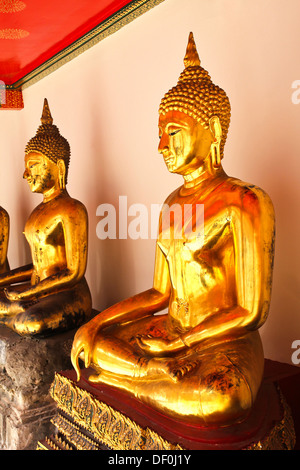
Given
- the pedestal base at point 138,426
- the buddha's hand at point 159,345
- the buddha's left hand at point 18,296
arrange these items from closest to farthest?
the pedestal base at point 138,426, the buddha's hand at point 159,345, the buddha's left hand at point 18,296

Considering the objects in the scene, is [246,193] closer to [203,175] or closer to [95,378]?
[203,175]

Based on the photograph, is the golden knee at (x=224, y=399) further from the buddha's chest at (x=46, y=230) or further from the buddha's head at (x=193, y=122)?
the buddha's chest at (x=46, y=230)

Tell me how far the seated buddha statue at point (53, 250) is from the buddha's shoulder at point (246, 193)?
1.25m

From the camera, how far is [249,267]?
5.59 ft

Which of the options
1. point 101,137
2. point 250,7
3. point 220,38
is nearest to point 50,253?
point 101,137

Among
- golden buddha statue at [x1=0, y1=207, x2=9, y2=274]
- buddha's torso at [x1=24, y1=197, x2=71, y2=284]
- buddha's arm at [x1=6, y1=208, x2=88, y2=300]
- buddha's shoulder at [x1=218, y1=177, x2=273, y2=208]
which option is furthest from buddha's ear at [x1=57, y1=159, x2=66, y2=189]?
buddha's shoulder at [x1=218, y1=177, x2=273, y2=208]

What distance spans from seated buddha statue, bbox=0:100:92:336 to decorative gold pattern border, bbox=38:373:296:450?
67 centimetres

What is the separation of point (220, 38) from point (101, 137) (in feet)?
4.04

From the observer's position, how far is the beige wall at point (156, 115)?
2145 mm

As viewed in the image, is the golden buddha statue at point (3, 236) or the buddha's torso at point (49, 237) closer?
the buddha's torso at point (49, 237)

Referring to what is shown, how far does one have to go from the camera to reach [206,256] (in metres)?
1.85

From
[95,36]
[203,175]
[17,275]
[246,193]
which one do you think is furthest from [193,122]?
[17,275]

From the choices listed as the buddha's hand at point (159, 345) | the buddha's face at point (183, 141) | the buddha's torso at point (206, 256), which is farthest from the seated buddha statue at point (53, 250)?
the buddha's face at point (183, 141)
